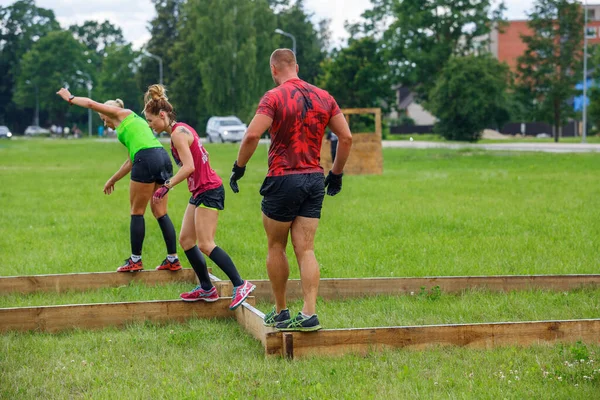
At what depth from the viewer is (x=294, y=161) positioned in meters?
6.40

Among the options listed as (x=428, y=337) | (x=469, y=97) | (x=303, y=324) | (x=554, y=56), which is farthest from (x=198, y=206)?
(x=554, y=56)

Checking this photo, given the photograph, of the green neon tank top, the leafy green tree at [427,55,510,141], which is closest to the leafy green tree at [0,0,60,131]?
the leafy green tree at [427,55,510,141]

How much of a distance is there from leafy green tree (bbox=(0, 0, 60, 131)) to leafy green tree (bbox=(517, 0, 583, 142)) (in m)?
76.6

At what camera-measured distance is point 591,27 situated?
400ft

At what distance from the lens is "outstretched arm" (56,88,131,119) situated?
8.81 m

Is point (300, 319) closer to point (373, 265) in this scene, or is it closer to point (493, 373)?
point (493, 373)

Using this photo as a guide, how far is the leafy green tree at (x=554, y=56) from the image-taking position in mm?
65062

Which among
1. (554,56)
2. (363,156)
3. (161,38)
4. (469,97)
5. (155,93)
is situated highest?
(161,38)

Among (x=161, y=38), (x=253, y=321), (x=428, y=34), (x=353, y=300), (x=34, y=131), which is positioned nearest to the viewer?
(x=253, y=321)

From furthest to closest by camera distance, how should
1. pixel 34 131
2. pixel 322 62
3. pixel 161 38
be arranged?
pixel 34 131 → pixel 161 38 → pixel 322 62

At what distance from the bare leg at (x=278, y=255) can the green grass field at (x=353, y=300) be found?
451 mm

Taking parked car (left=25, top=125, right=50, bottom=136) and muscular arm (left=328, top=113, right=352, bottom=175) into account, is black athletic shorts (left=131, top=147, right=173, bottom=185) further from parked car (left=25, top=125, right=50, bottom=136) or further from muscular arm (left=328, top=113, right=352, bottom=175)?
parked car (left=25, top=125, right=50, bottom=136)

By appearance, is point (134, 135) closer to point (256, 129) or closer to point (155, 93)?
point (155, 93)

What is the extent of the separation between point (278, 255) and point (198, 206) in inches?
61.5
